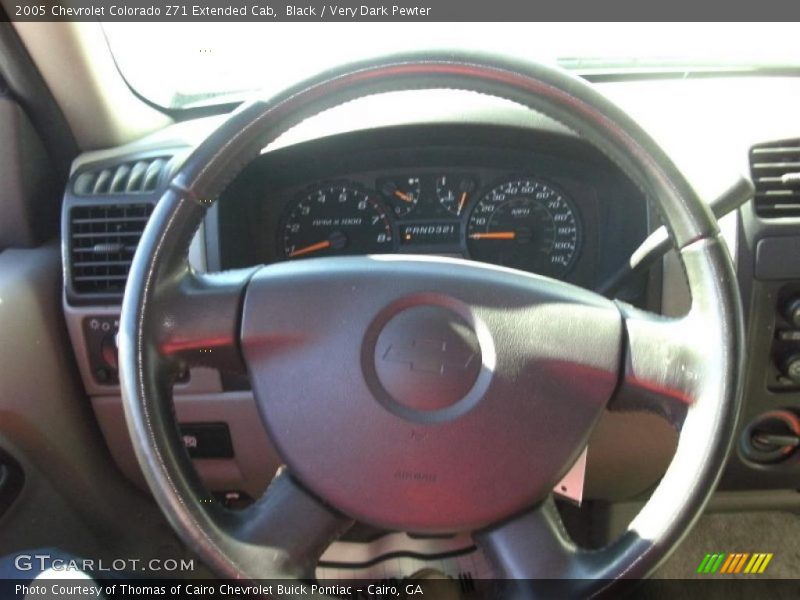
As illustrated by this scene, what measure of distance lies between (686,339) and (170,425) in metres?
0.57

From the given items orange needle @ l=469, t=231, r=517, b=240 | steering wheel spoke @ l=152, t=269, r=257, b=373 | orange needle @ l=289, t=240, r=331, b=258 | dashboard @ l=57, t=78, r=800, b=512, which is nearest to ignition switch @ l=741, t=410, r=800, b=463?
dashboard @ l=57, t=78, r=800, b=512

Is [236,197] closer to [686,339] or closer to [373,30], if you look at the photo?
[373,30]

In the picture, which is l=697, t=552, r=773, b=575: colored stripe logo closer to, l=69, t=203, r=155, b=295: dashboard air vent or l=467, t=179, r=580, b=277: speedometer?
l=467, t=179, r=580, b=277: speedometer

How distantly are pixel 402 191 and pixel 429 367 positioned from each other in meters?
0.54

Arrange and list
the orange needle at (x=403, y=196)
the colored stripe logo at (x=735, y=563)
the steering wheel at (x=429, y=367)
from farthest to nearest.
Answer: the colored stripe logo at (x=735, y=563)
the orange needle at (x=403, y=196)
the steering wheel at (x=429, y=367)

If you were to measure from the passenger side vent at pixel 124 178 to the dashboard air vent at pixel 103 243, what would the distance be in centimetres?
3

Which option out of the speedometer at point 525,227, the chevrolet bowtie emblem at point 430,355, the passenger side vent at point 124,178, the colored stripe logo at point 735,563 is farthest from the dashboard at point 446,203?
the colored stripe logo at point 735,563

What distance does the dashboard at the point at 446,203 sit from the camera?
1427 mm

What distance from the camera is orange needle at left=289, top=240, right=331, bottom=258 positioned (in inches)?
57.9

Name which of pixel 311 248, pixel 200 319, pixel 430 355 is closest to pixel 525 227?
pixel 311 248

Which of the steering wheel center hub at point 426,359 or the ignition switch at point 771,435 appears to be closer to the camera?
the steering wheel center hub at point 426,359

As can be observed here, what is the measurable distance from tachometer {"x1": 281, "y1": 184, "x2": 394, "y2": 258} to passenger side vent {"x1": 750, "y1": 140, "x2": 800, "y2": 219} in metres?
0.58

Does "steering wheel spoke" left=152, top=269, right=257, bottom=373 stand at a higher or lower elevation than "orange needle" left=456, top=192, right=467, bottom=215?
lower

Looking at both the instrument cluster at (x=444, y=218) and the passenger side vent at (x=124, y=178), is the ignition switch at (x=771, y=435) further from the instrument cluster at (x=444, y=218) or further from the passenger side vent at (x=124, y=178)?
the passenger side vent at (x=124, y=178)
